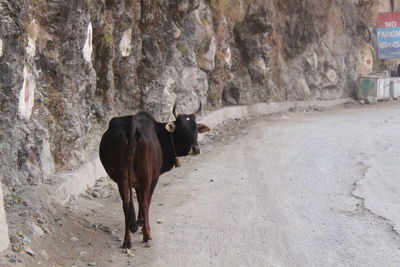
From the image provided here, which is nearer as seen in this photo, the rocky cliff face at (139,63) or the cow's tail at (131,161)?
the cow's tail at (131,161)

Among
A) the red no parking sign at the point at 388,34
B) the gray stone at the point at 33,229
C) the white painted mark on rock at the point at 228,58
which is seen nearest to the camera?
the gray stone at the point at 33,229

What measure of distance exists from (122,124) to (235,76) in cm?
1608

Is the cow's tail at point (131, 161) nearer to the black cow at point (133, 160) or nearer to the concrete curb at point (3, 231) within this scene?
the black cow at point (133, 160)

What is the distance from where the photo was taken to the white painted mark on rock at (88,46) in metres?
10.9

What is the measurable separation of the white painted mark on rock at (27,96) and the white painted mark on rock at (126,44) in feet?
14.1

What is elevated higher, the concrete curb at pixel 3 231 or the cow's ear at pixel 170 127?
the cow's ear at pixel 170 127

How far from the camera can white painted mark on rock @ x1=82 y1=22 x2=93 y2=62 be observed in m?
10.9

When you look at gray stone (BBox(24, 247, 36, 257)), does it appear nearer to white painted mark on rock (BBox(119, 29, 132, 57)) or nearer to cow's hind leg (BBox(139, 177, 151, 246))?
cow's hind leg (BBox(139, 177, 151, 246))

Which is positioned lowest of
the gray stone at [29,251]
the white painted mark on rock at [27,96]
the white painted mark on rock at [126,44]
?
the gray stone at [29,251]

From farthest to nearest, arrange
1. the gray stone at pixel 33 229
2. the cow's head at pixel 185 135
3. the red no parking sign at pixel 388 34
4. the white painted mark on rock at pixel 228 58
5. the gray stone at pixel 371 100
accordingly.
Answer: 1. the red no parking sign at pixel 388 34
2. the gray stone at pixel 371 100
3. the white painted mark on rock at pixel 228 58
4. the cow's head at pixel 185 135
5. the gray stone at pixel 33 229

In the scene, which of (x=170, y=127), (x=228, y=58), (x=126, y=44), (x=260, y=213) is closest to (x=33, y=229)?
(x=170, y=127)

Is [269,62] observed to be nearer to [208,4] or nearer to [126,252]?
[208,4]

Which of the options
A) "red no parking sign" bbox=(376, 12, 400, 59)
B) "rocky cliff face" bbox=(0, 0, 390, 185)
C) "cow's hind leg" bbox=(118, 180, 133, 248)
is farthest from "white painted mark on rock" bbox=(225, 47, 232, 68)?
"cow's hind leg" bbox=(118, 180, 133, 248)

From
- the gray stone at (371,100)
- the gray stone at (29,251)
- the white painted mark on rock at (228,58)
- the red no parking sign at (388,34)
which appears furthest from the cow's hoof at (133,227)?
the red no parking sign at (388,34)
